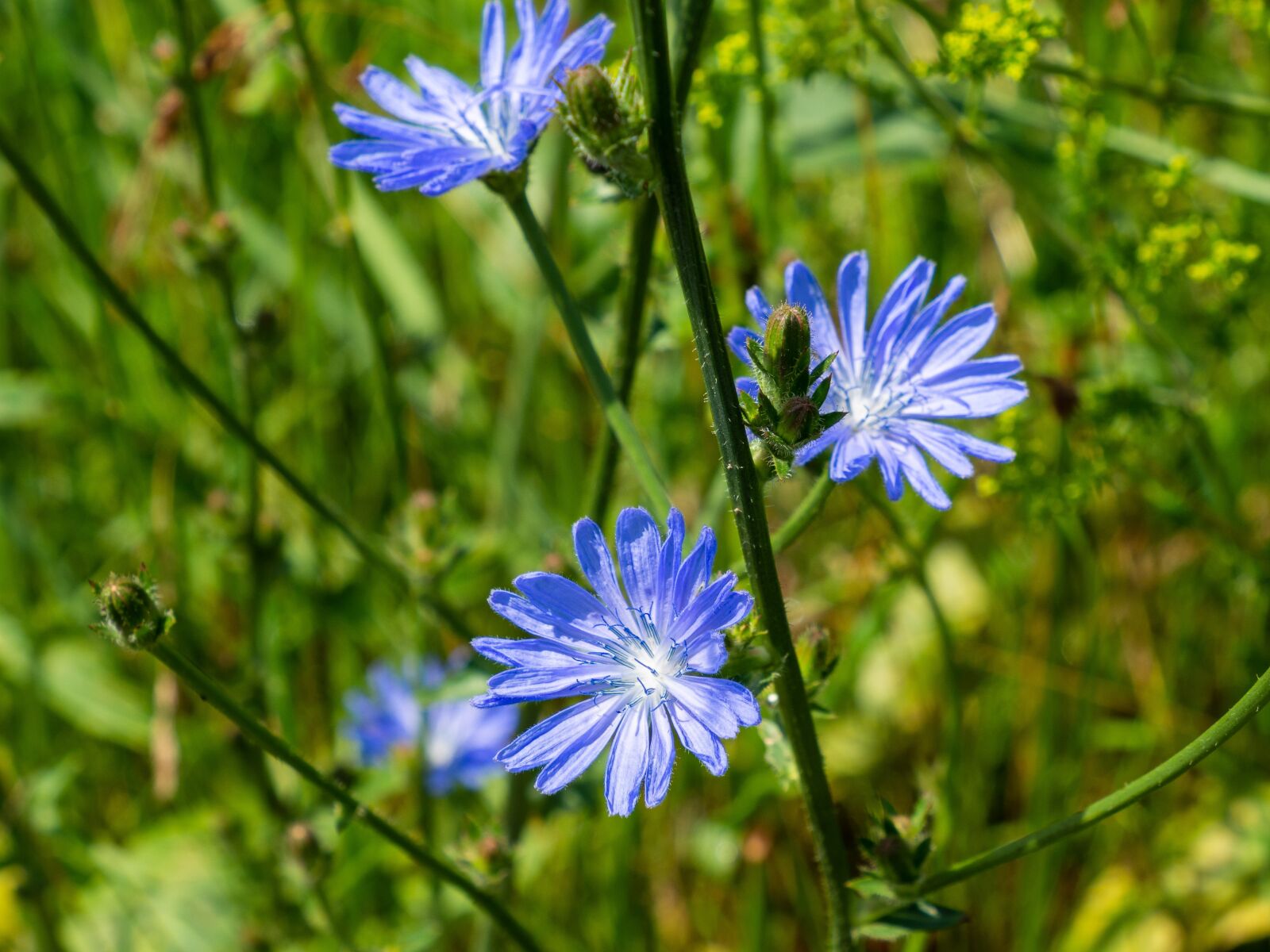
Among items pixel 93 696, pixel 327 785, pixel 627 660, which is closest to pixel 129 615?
pixel 327 785

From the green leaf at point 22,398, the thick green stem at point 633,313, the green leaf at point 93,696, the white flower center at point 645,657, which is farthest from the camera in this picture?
the green leaf at point 93,696

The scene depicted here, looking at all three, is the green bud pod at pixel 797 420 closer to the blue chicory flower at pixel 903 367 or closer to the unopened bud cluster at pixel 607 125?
the blue chicory flower at pixel 903 367

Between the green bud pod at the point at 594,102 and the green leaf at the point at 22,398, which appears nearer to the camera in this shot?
the green bud pod at the point at 594,102

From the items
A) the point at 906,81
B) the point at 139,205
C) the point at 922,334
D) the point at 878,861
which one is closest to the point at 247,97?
the point at 139,205

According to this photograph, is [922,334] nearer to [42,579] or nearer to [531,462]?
[531,462]

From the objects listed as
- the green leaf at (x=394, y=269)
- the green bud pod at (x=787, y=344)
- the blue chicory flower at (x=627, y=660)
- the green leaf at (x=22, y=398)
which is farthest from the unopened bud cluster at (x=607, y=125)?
the green leaf at (x=394, y=269)

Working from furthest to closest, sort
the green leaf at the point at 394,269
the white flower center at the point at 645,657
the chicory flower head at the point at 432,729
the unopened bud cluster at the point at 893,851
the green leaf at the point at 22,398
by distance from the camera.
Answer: the green leaf at the point at 394,269
the chicory flower head at the point at 432,729
the green leaf at the point at 22,398
the unopened bud cluster at the point at 893,851
the white flower center at the point at 645,657
